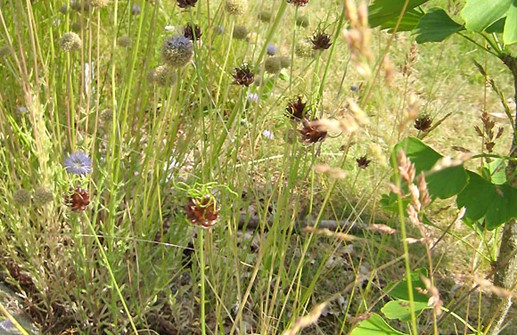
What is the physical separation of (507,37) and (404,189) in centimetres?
35

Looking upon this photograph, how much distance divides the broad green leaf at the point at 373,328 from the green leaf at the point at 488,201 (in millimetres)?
255

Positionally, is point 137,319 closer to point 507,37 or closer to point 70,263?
point 70,263

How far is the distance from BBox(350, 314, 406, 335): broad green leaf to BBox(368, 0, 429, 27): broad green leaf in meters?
0.56

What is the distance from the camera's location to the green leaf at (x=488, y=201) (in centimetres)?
115

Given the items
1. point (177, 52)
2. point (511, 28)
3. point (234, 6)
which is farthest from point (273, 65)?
point (511, 28)

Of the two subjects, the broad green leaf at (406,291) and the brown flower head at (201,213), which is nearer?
the brown flower head at (201,213)

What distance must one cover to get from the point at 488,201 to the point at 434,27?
12.8 inches

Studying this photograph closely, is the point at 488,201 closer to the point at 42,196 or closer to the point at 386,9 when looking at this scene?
the point at 386,9

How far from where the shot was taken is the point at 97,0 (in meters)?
1.44

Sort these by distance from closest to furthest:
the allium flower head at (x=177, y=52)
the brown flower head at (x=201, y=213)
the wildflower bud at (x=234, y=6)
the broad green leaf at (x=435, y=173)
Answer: the brown flower head at (x=201, y=213), the broad green leaf at (x=435, y=173), the allium flower head at (x=177, y=52), the wildflower bud at (x=234, y=6)

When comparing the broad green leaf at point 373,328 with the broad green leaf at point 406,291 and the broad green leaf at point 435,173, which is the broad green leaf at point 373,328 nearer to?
the broad green leaf at point 406,291

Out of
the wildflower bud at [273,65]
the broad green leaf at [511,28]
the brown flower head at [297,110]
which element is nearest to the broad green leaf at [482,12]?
the broad green leaf at [511,28]

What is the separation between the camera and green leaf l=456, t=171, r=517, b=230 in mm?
1151

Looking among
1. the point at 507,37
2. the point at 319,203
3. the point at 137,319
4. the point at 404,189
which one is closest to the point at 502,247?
the point at 404,189
